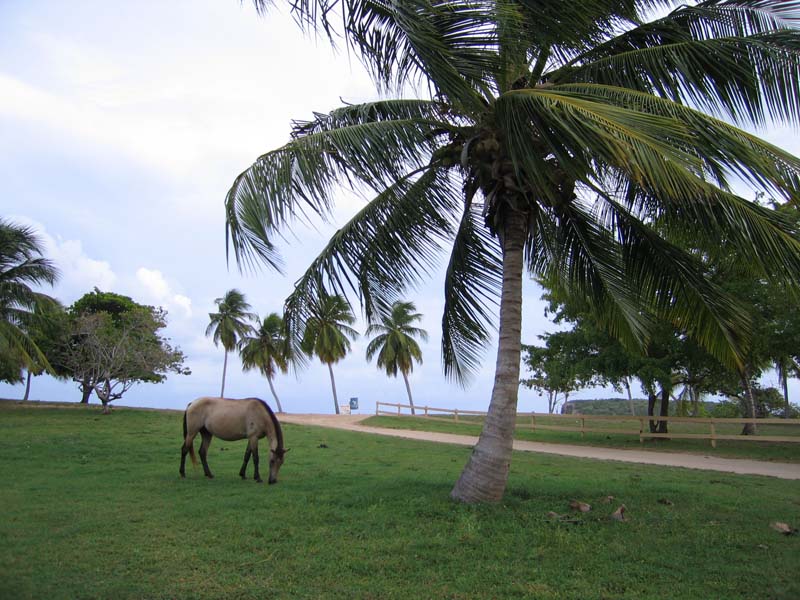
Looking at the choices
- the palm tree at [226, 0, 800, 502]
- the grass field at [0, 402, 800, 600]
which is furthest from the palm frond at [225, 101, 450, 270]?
the grass field at [0, 402, 800, 600]

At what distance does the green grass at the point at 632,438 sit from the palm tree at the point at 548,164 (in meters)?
10.1

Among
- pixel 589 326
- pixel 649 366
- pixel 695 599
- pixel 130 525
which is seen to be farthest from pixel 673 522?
pixel 589 326

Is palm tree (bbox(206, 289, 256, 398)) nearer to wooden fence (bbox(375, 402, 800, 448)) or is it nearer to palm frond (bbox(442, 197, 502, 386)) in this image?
wooden fence (bbox(375, 402, 800, 448))

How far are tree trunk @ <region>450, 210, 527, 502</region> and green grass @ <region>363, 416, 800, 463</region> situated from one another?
1162cm

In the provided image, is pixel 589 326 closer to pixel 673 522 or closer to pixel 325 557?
pixel 673 522

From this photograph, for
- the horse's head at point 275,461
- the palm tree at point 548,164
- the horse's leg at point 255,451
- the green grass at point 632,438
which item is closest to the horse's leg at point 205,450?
the horse's leg at point 255,451

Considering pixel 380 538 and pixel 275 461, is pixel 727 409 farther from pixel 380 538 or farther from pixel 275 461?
pixel 380 538

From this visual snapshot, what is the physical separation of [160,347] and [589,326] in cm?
1860

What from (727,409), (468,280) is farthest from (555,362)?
(727,409)

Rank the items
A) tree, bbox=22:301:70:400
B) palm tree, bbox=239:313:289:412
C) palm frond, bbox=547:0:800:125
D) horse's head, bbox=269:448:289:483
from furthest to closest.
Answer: palm tree, bbox=239:313:289:412, tree, bbox=22:301:70:400, horse's head, bbox=269:448:289:483, palm frond, bbox=547:0:800:125

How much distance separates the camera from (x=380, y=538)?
5.98 m

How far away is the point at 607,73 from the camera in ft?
24.8

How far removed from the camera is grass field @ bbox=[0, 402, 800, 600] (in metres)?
4.65

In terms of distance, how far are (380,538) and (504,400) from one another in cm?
234
